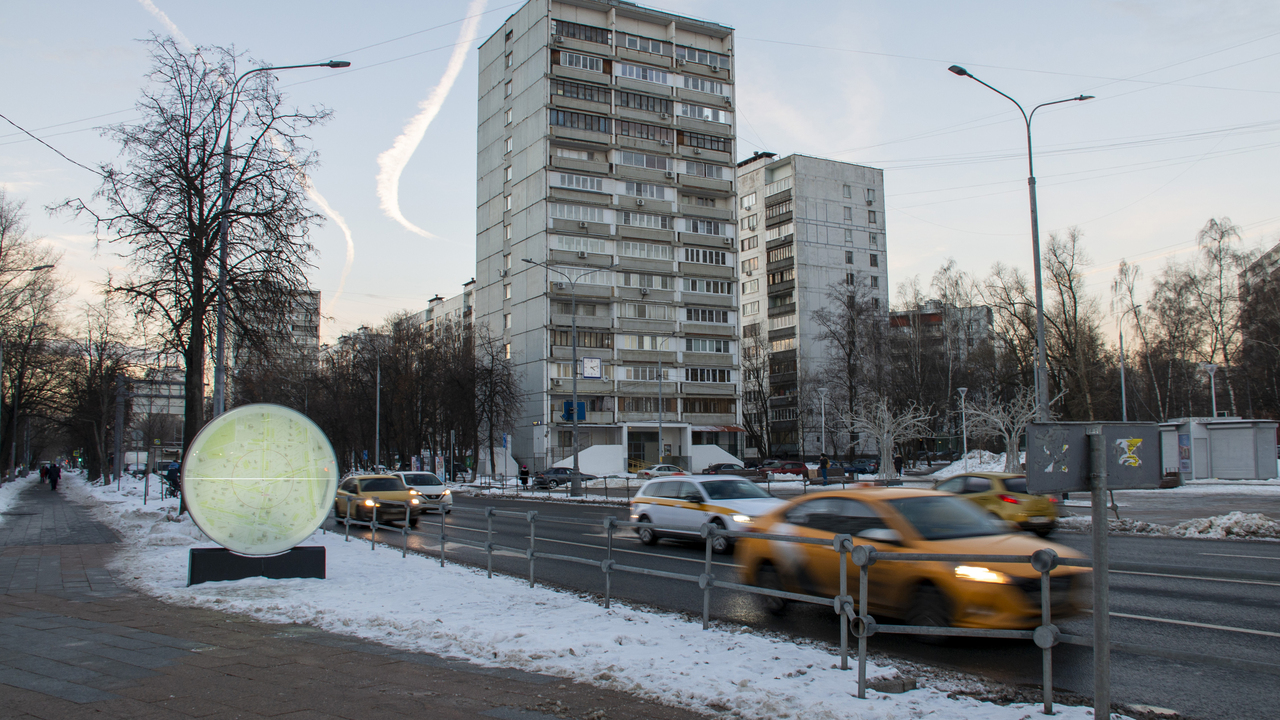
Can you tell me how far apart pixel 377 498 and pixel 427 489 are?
13.9ft

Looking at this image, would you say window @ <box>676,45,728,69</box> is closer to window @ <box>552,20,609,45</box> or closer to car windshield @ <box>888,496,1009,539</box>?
window @ <box>552,20,609,45</box>

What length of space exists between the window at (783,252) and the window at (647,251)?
2013 cm

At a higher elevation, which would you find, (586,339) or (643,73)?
(643,73)

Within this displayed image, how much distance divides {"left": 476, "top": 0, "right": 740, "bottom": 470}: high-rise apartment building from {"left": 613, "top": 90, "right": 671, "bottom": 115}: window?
5.2 inches

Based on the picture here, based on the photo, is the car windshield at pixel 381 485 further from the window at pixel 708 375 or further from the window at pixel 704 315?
the window at pixel 704 315

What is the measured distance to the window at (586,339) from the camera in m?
68.6

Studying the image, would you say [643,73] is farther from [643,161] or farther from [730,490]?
[730,490]

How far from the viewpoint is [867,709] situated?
16.8ft


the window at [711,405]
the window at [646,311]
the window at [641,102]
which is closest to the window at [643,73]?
the window at [641,102]

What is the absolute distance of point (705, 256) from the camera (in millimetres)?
75438

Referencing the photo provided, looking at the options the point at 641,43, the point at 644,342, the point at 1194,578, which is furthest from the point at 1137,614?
the point at 641,43

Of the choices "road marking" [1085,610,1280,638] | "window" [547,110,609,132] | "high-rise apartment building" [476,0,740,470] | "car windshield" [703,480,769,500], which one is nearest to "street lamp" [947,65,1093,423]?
"car windshield" [703,480,769,500]

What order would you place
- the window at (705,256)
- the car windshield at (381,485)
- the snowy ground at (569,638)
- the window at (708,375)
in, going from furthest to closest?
the window at (705,256), the window at (708,375), the car windshield at (381,485), the snowy ground at (569,638)

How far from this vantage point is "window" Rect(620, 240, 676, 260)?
71.9 m
